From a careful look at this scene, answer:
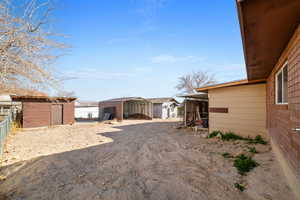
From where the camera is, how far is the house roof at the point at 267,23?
4.66 feet

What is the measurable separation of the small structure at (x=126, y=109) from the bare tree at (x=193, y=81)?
11.7 m

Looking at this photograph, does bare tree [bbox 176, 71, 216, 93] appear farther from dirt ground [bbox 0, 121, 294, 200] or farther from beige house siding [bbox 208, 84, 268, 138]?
dirt ground [bbox 0, 121, 294, 200]

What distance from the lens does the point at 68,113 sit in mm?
12602

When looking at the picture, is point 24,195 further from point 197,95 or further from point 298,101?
point 197,95

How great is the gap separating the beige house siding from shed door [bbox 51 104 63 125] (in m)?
11.8

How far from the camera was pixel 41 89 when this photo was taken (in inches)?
104

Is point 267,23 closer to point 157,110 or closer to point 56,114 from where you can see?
point 56,114

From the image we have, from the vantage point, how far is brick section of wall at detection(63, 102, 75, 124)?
40.6ft

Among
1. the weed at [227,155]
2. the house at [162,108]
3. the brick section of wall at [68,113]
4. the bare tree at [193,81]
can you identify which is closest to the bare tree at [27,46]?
the weed at [227,155]

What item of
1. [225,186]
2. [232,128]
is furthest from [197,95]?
[225,186]

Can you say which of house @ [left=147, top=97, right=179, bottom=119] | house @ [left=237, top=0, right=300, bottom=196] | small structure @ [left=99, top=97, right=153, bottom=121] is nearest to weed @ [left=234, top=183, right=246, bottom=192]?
house @ [left=237, top=0, right=300, bottom=196]

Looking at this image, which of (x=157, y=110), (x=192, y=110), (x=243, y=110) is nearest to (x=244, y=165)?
(x=243, y=110)

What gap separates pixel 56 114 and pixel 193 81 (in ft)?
74.6

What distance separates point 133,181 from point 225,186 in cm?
170
